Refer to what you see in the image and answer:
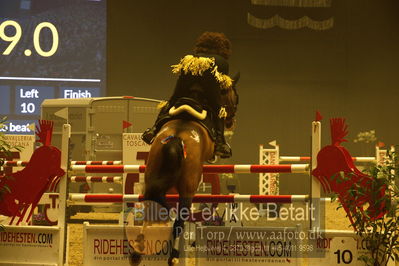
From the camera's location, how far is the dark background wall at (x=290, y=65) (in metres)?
13.0

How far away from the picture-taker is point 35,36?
459 inches

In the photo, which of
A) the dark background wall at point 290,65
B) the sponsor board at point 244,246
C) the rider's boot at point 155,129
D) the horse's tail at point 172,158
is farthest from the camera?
the dark background wall at point 290,65

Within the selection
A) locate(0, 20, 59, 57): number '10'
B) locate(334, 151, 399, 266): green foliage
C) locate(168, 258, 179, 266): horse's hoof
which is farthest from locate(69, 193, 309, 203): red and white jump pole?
locate(0, 20, 59, 57): number '10'

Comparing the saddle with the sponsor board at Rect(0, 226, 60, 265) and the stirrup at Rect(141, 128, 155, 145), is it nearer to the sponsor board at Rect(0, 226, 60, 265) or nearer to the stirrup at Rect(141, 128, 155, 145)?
the stirrup at Rect(141, 128, 155, 145)

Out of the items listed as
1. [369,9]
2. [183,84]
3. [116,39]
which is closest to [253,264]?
[183,84]

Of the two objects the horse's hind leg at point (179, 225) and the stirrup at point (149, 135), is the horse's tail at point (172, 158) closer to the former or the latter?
the horse's hind leg at point (179, 225)

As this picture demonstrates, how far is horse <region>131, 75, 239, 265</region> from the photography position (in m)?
3.96

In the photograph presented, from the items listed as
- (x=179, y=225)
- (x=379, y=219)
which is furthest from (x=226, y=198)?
(x=379, y=219)

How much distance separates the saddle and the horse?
7 centimetres

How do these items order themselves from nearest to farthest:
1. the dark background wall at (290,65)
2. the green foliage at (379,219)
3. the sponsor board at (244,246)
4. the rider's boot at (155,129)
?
1. the green foliage at (379,219)
2. the sponsor board at (244,246)
3. the rider's boot at (155,129)
4. the dark background wall at (290,65)

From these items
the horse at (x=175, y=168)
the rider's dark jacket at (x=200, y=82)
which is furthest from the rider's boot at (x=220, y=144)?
the horse at (x=175, y=168)

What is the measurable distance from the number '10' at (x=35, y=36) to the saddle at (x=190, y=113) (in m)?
7.85

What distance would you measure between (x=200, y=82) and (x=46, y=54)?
25.9ft

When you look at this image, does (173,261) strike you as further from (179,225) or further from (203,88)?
(203,88)
